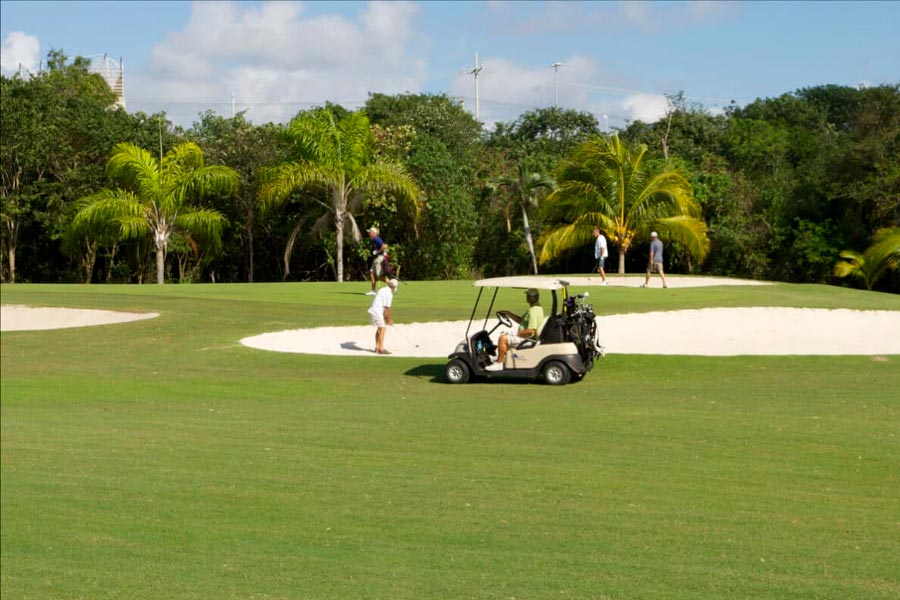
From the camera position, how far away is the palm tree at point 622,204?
143 ft

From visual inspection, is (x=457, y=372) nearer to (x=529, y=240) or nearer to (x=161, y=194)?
(x=529, y=240)

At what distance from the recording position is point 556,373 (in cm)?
1753

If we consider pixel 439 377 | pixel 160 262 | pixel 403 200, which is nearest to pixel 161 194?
pixel 160 262

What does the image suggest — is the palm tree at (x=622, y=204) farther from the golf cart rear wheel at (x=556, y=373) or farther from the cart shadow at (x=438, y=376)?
the golf cart rear wheel at (x=556, y=373)

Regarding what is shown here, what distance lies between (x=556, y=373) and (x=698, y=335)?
26.9 feet

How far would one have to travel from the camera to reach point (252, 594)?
7.12 meters

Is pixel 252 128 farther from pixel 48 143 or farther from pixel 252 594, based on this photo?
pixel 252 594

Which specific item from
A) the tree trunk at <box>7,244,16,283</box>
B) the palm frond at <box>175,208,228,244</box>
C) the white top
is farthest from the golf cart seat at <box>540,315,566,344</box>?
the tree trunk at <box>7,244,16,283</box>

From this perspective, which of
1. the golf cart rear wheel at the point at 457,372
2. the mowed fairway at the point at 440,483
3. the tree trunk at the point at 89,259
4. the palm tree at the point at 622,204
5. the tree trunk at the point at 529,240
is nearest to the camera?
the mowed fairway at the point at 440,483

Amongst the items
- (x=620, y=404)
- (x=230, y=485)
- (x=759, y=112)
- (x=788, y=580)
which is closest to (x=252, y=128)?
(x=759, y=112)

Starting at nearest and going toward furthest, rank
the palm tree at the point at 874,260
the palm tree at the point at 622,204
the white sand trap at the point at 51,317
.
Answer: the white sand trap at the point at 51,317 < the palm tree at the point at 874,260 < the palm tree at the point at 622,204

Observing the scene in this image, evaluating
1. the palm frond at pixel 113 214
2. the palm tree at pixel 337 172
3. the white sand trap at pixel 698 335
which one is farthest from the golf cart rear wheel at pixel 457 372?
the palm frond at pixel 113 214

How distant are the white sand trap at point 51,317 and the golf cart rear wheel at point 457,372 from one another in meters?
9.58

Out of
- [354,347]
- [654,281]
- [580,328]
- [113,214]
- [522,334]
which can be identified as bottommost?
[354,347]
